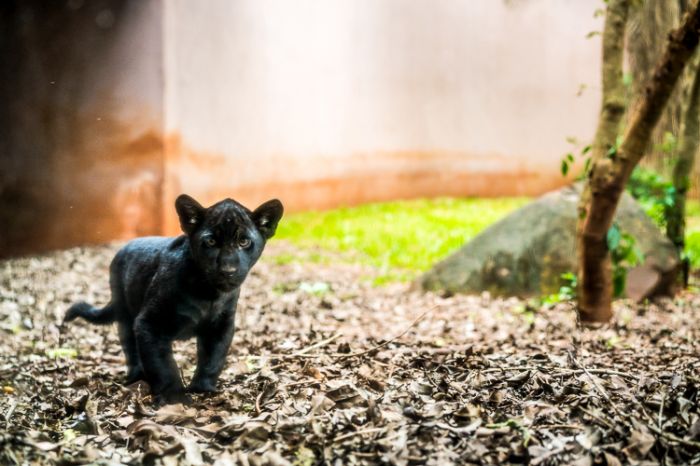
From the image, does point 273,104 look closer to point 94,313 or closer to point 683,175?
point 683,175

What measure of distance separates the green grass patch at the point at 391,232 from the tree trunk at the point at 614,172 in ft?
8.93

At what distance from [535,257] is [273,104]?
466cm

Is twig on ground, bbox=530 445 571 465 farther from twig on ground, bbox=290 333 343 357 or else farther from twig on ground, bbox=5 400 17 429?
twig on ground, bbox=5 400 17 429

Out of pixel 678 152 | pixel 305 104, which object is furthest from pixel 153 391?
pixel 305 104

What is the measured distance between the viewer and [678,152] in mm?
8117

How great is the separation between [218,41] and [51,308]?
5.00 m

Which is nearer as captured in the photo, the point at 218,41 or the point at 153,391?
the point at 153,391

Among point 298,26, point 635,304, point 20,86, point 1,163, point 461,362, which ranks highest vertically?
point 298,26

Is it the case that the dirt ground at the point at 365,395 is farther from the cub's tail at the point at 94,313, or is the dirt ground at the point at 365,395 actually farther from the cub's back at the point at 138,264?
the cub's back at the point at 138,264

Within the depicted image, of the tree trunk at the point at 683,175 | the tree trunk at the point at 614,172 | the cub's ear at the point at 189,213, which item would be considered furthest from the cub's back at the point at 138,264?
the tree trunk at the point at 683,175

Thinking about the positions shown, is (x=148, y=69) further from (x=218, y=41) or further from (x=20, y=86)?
(x=218, y=41)

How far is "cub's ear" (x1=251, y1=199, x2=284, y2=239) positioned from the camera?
133 inches

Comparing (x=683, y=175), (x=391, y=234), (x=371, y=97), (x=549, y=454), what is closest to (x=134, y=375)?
(x=549, y=454)

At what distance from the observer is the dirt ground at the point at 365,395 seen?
2.89 m
